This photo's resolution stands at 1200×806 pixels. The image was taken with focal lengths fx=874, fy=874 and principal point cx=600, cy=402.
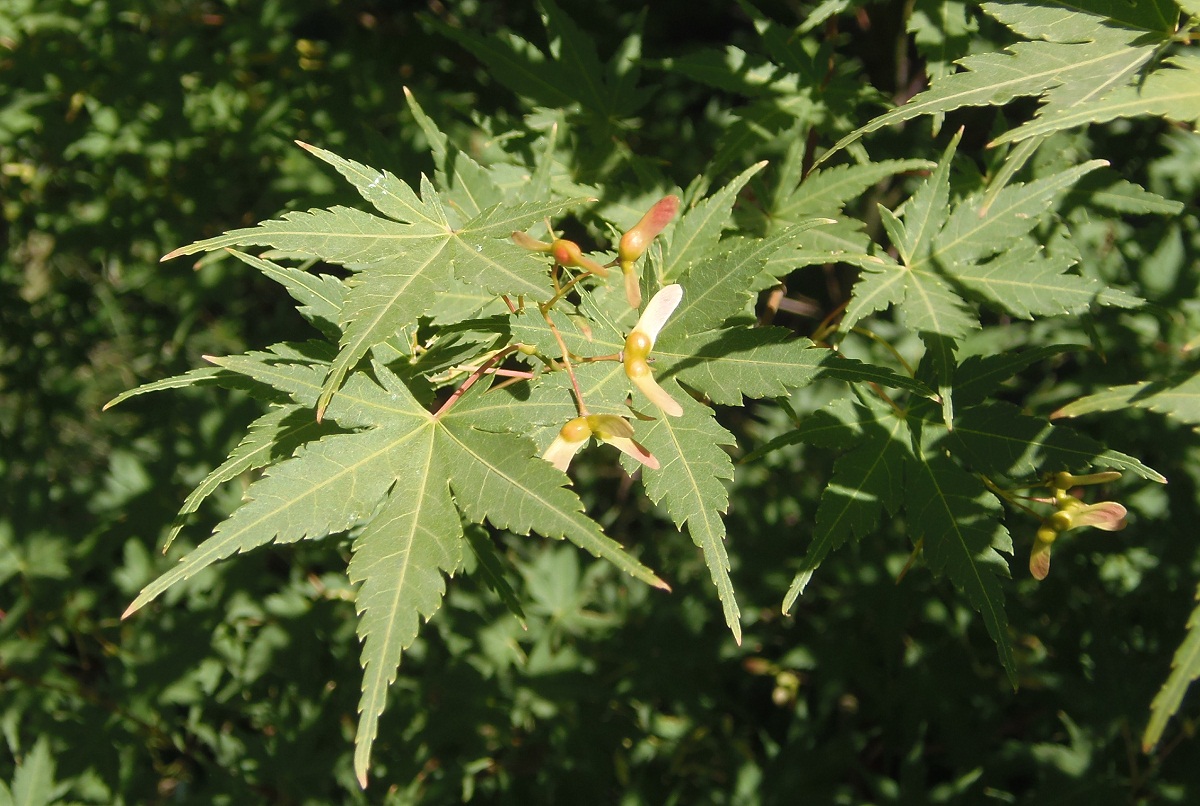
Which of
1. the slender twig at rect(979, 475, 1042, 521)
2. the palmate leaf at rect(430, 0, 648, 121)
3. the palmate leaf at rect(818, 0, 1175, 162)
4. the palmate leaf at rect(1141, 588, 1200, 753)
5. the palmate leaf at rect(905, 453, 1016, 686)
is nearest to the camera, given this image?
the palmate leaf at rect(1141, 588, 1200, 753)

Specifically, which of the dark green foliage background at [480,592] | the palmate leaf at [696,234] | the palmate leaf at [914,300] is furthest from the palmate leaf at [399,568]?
the dark green foliage background at [480,592]

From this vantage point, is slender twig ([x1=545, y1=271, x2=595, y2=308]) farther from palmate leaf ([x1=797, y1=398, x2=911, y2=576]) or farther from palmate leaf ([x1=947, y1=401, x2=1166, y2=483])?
palmate leaf ([x1=947, y1=401, x2=1166, y2=483])

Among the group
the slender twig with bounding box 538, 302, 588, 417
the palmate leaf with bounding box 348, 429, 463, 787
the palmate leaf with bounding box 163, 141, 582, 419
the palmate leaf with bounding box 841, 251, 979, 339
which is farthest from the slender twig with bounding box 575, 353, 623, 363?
the palmate leaf with bounding box 841, 251, 979, 339

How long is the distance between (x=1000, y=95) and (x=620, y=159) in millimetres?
787

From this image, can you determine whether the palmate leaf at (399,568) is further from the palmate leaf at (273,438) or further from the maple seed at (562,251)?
the maple seed at (562,251)

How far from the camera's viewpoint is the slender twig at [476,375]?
3.84 ft

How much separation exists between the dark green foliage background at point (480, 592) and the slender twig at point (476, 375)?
2.77ft

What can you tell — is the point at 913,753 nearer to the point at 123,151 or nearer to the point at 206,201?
the point at 206,201

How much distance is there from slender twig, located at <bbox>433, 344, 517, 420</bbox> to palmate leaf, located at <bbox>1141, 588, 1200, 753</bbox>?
863 mm

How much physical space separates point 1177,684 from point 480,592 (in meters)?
1.72

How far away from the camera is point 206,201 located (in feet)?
8.49

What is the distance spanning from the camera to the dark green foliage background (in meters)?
2.13

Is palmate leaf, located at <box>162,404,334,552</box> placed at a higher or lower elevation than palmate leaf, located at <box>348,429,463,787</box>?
higher

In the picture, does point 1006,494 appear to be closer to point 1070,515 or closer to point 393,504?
point 1070,515
